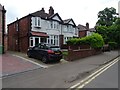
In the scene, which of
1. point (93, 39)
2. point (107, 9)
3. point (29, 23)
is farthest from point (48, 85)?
point (107, 9)

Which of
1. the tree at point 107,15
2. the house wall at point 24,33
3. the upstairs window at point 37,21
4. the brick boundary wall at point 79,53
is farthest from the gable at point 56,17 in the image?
the tree at point 107,15

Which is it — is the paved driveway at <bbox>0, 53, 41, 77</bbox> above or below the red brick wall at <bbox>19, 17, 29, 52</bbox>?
below

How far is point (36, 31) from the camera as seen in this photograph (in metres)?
31.9

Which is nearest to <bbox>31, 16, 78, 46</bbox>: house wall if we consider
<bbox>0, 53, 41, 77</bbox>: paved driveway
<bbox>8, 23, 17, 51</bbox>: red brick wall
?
<bbox>8, 23, 17, 51</bbox>: red brick wall

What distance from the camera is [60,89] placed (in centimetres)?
860

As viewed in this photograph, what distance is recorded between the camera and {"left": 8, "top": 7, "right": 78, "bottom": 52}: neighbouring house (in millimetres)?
30906

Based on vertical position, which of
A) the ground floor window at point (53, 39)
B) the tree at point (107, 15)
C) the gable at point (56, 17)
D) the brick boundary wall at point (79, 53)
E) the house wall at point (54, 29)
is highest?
the tree at point (107, 15)

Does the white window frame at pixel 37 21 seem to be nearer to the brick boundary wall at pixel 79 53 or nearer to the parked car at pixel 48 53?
the brick boundary wall at pixel 79 53

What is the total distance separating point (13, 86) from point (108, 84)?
14.0ft

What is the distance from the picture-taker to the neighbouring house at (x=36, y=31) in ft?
101

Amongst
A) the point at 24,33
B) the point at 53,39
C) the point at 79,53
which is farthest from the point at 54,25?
the point at 79,53

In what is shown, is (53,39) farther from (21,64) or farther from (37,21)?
(21,64)

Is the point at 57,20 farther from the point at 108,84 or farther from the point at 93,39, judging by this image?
the point at 108,84

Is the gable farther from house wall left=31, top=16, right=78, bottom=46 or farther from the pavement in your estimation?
the pavement
